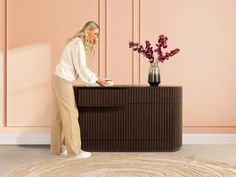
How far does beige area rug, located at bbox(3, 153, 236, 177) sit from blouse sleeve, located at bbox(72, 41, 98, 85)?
68 centimetres

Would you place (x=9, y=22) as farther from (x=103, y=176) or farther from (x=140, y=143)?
(x=103, y=176)

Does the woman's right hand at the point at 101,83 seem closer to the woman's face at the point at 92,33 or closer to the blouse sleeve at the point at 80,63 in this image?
the blouse sleeve at the point at 80,63

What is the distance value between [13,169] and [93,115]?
999mm

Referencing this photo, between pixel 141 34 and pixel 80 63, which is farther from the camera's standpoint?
pixel 141 34

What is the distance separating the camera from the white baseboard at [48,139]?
15.6ft

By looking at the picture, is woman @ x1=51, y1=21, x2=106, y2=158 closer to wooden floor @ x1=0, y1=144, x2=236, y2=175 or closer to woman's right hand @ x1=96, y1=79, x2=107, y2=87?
woman's right hand @ x1=96, y1=79, x2=107, y2=87

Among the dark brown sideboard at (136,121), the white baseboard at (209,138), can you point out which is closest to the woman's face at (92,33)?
the dark brown sideboard at (136,121)

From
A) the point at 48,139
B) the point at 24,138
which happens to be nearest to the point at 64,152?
the point at 48,139

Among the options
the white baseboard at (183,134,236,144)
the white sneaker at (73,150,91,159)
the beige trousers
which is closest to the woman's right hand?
the beige trousers

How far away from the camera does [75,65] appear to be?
3.82 metres

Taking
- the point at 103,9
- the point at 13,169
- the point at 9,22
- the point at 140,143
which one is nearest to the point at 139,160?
the point at 140,143

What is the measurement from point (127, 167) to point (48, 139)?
5.13 feet

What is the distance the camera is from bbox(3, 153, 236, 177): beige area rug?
126 inches

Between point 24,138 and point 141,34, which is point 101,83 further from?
point 24,138
